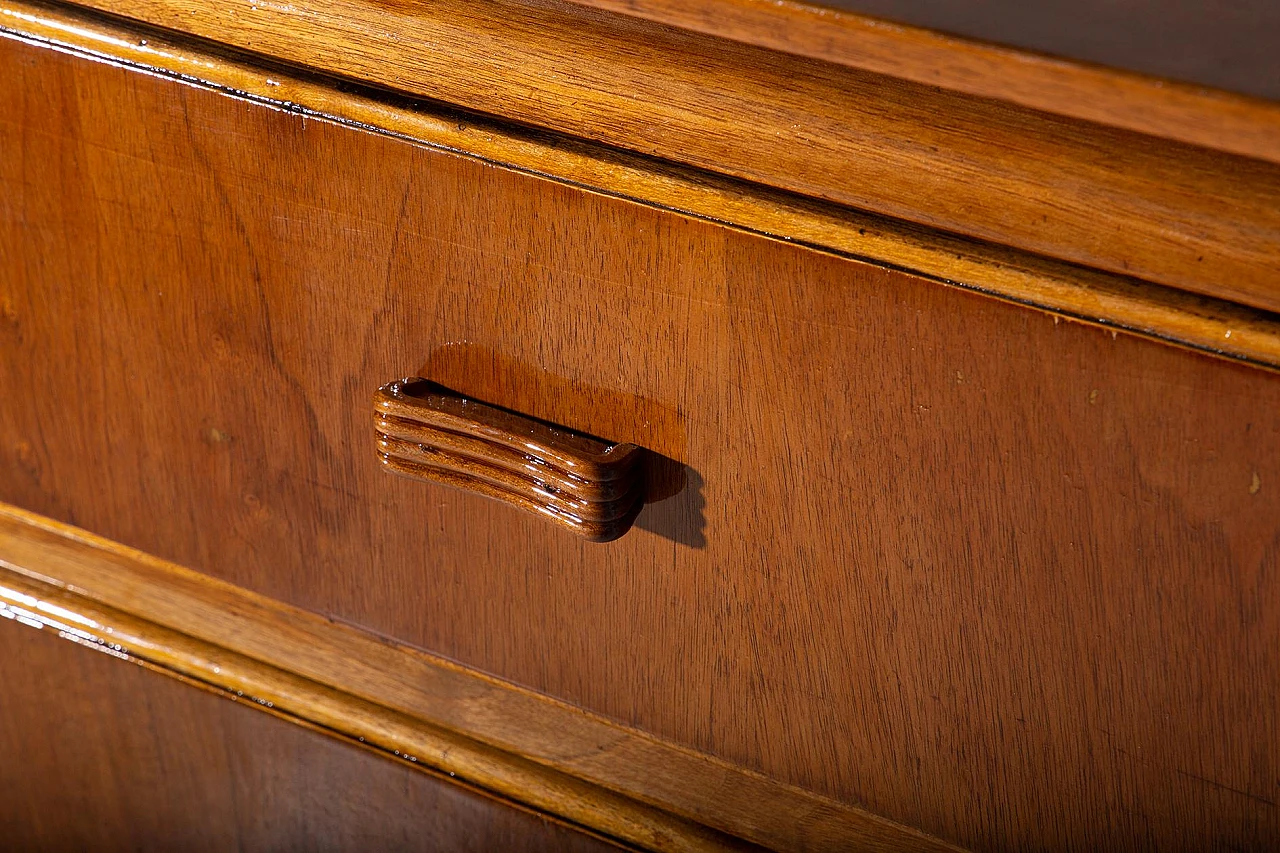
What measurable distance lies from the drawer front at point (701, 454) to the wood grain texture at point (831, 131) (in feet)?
0.06

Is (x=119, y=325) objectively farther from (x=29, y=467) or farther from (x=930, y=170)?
(x=930, y=170)

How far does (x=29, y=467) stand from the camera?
0.42m

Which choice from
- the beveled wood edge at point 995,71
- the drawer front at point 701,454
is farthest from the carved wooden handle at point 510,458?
the beveled wood edge at point 995,71

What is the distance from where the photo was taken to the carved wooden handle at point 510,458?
0.29 m

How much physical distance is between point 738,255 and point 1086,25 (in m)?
0.09

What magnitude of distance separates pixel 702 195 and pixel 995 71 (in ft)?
0.25

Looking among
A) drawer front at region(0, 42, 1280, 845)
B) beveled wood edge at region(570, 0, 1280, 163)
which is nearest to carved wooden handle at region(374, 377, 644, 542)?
drawer front at region(0, 42, 1280, 845)

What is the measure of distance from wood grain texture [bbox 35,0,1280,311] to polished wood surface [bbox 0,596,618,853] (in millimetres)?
245

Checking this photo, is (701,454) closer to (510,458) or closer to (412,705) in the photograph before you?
(510,458)

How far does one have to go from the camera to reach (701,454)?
0.30 meters

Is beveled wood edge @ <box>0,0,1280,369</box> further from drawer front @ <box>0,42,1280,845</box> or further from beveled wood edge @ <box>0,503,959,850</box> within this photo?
beveled wood edge @ <box>0,503,959,850</box>

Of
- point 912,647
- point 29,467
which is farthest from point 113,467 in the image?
point 912,647

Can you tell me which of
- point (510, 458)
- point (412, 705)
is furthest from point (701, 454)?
point (412, 705)

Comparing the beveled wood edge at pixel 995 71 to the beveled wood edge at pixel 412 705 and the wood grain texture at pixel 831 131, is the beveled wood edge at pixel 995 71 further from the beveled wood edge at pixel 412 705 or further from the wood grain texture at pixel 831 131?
the beveled wood edge at pixel 412 705
